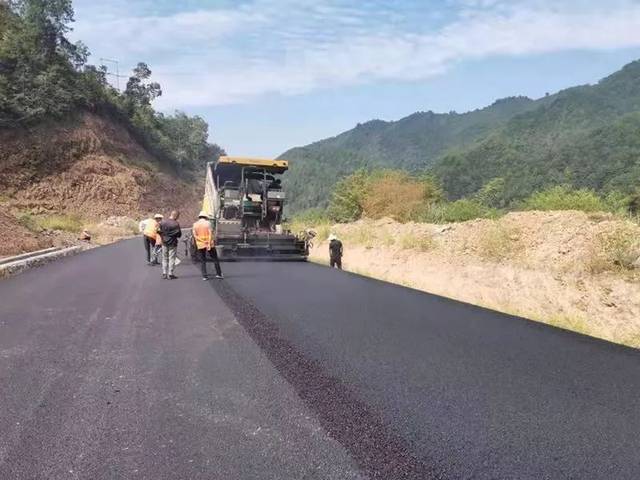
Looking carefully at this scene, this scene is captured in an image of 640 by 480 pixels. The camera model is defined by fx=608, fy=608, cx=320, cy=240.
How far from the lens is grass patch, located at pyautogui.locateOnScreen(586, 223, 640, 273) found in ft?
33.8

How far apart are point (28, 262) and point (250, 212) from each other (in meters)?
6.04

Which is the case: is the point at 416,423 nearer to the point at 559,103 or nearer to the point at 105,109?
the point at 105,109

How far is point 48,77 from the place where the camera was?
158 ft

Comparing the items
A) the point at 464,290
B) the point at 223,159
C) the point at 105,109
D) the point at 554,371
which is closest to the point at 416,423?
the point at 554,371

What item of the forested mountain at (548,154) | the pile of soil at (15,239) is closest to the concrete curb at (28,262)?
the pile of soil at (15,239)

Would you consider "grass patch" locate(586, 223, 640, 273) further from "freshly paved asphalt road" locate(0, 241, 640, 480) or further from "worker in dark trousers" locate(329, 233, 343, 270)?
"worker in dark trousers" locate(329, 233, 343, 270)

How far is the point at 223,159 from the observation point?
56.9 ft

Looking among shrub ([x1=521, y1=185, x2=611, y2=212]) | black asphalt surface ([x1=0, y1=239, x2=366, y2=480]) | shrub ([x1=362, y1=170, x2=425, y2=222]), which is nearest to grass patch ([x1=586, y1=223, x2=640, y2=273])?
black asphalt surface ([x1=0, y1=239, x2=366, y2=480])

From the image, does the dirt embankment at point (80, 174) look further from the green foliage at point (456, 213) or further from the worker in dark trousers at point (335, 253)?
the worker in dark trousers at point (335, 253)

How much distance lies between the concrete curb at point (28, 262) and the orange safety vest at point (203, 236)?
4309 millimetres

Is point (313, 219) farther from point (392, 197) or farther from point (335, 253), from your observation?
point (335, 253)

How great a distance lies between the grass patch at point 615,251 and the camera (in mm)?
10312

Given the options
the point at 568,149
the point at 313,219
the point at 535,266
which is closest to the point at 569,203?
the point at 535,266

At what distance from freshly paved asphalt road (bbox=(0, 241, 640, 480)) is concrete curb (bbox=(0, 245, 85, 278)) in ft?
16.5
